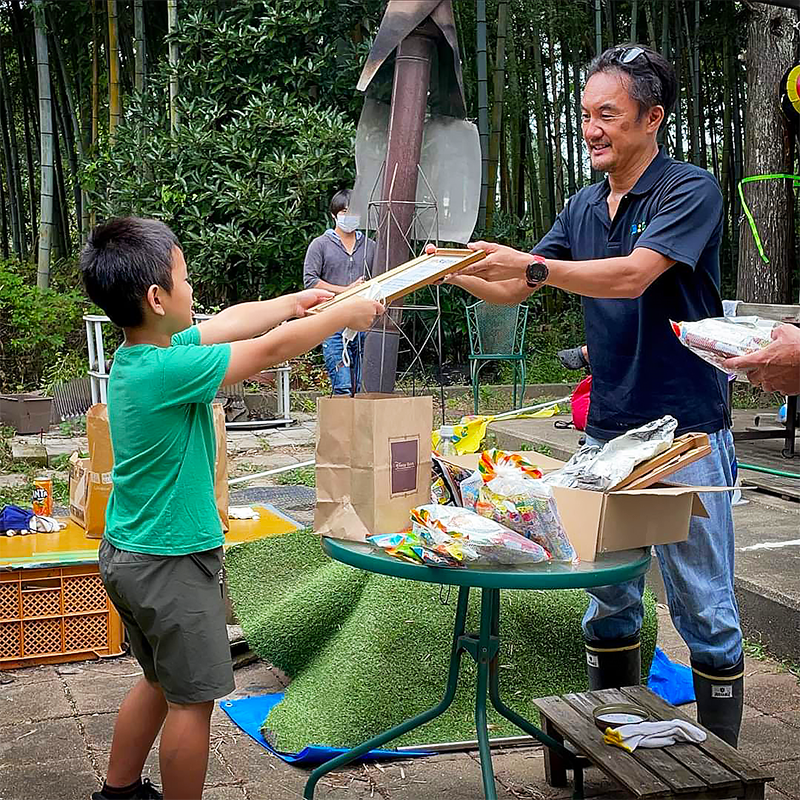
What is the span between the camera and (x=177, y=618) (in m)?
2.06

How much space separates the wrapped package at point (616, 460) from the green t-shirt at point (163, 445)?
69cm

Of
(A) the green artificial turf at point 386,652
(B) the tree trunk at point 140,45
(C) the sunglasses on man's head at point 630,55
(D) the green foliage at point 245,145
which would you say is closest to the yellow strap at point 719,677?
(A) the green artificial turf at point 386,652

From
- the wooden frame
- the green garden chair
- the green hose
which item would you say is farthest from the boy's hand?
the green garden chair

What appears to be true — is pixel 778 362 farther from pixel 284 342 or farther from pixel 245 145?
pixel 245 145

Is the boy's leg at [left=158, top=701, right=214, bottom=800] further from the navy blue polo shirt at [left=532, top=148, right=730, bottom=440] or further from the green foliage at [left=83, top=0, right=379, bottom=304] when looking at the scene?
the green foliage at [left=83, top=0, right=379, bottom=304]

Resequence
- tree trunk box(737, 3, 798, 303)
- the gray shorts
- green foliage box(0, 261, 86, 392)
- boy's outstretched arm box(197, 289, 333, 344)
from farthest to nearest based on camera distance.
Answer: green foliage box(0, 261, 86, 392) < tree trunk box(737, 3, 798, 303) < boy's outstretched arm box(197, 289, 333, 344) < the gray shorts

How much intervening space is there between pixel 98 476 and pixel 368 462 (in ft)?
5.48

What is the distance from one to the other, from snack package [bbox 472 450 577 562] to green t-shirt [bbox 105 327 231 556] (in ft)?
1.87

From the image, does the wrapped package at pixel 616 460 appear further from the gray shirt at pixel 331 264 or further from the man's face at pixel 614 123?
the gray shirt at pixel 331 264

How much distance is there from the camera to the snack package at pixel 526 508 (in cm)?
192

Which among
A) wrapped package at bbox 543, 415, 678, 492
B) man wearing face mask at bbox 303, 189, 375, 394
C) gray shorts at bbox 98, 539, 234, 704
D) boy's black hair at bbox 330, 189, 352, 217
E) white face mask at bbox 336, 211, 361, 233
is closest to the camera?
wrapped package at bbox 543, 415, 678, 492

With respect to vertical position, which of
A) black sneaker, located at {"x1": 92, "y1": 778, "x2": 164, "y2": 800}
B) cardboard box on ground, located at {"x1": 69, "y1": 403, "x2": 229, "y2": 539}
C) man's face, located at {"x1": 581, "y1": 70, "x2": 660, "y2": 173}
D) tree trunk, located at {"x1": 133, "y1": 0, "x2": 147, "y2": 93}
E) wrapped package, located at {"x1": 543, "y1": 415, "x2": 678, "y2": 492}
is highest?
tree trunk, located at {"x1": 133, "y1": 0, "x2": 147, "y2": 93}

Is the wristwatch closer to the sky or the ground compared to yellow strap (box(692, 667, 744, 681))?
closer to the sky

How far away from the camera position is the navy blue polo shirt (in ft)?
7.42
